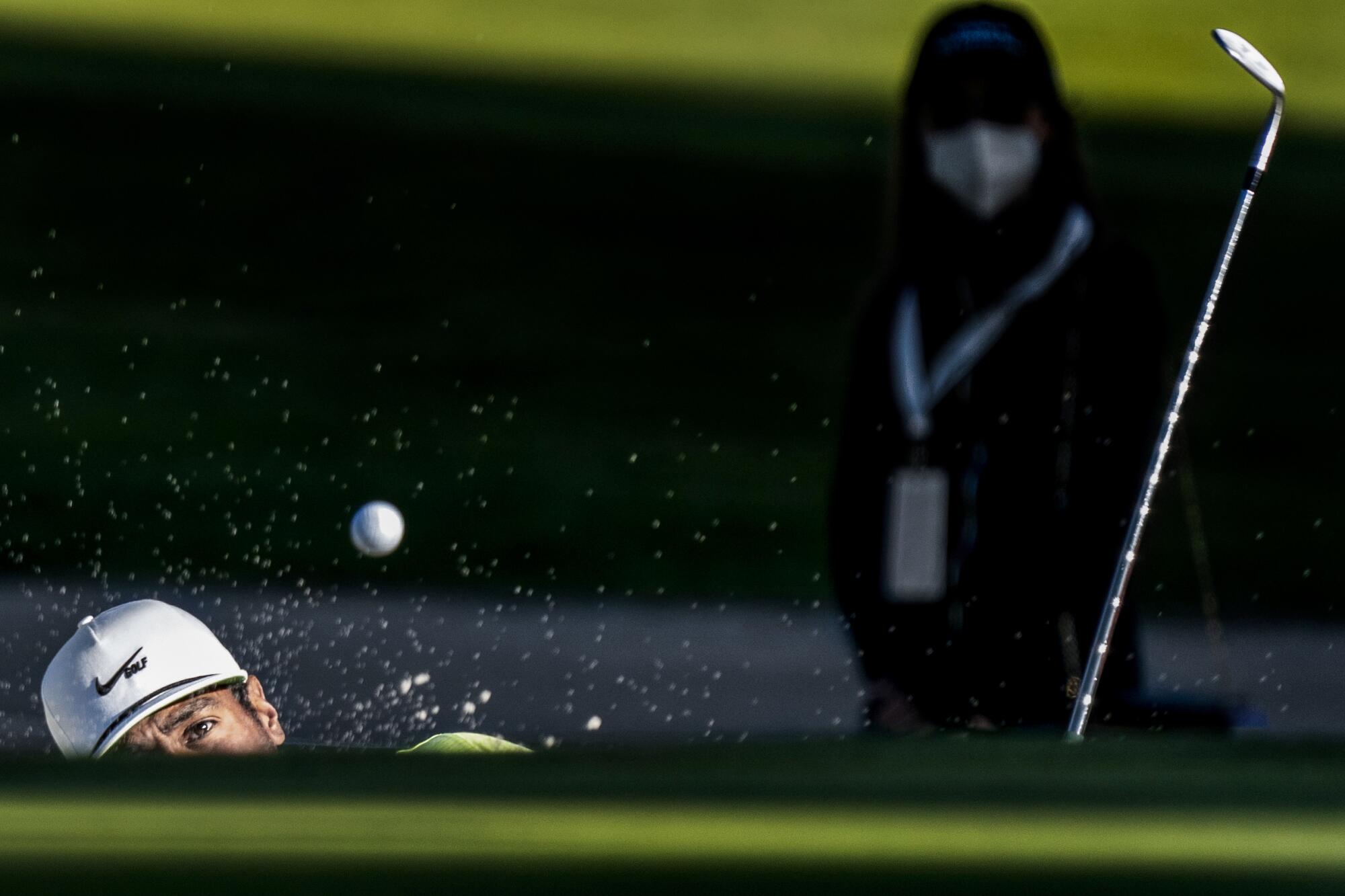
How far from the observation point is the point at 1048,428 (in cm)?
260

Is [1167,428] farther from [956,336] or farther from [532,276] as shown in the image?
[532,276]

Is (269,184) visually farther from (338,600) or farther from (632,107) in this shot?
(338,600)

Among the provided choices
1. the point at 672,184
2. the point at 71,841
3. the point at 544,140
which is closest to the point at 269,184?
the point at 544,140

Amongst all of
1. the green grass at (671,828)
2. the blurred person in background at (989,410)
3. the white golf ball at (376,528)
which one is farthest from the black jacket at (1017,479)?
the green grass at (671,828)

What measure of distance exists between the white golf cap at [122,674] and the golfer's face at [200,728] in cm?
2

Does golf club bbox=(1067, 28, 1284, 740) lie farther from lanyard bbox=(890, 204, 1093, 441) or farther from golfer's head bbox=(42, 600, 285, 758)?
golfer's head bbox=(42, 600, 285, 758)

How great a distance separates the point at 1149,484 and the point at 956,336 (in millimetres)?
427

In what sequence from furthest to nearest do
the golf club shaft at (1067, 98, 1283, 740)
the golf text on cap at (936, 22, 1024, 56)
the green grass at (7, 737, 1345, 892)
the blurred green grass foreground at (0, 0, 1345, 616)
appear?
the blurred green grass foreground at (0, 0, 1345, 616) < the golf text on cap at (936, 22, 1024, 56) < the golf club shaft at (1067, 98, 1283, 740) < the green grass at (7, 737, 1345, 892)

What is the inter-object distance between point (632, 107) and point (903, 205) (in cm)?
262

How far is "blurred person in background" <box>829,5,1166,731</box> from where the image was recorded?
7.18 ft

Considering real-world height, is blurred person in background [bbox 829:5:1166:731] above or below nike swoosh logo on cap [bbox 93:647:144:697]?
above

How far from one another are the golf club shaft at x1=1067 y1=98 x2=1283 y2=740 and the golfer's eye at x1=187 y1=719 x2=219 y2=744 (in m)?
0.93

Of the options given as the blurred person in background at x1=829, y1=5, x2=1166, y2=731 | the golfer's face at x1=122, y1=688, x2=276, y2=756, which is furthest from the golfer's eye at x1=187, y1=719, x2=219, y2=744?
the blurred person in background at x1=829, y1=5, x2=1166, y2=731

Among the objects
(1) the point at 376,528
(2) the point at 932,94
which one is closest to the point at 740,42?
(1) the point at 376,528
